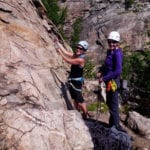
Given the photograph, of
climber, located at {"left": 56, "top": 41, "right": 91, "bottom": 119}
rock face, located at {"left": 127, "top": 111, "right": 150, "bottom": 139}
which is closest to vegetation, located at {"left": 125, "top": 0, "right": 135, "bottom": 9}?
rock face, located at {"left": 127, "top": 111, "right": 150, "bottom": 139}

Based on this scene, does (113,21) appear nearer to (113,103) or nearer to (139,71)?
(139,71)

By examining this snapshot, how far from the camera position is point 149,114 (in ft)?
49.6

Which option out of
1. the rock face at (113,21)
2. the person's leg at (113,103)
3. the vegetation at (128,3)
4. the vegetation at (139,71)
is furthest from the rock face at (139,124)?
the vegetation at (128,3)

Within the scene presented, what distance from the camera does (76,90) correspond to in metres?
10.2

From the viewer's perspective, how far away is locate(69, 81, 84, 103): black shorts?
10148 millimetres

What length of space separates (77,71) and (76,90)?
537mm

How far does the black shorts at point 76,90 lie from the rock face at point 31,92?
0.29 metres

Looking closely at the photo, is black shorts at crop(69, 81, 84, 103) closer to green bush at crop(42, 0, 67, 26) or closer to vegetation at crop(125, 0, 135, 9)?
green bush at crop(42, 0, 67, 26)

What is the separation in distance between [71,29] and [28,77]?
23105mm

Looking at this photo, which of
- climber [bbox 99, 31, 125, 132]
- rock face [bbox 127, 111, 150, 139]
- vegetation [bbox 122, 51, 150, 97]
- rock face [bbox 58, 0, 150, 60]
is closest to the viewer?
climber [bbox 99, 31, 125, 132]

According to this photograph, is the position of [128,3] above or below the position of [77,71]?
above

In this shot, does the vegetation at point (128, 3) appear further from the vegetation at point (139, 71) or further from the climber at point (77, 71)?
the climber at point (77, 71)

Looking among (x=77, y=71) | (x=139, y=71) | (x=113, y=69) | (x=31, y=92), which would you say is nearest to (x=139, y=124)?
(x=139, y=71)

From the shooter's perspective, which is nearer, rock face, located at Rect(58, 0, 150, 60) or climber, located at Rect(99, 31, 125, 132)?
climber, located at Rect(99, 31, 125, 132)
